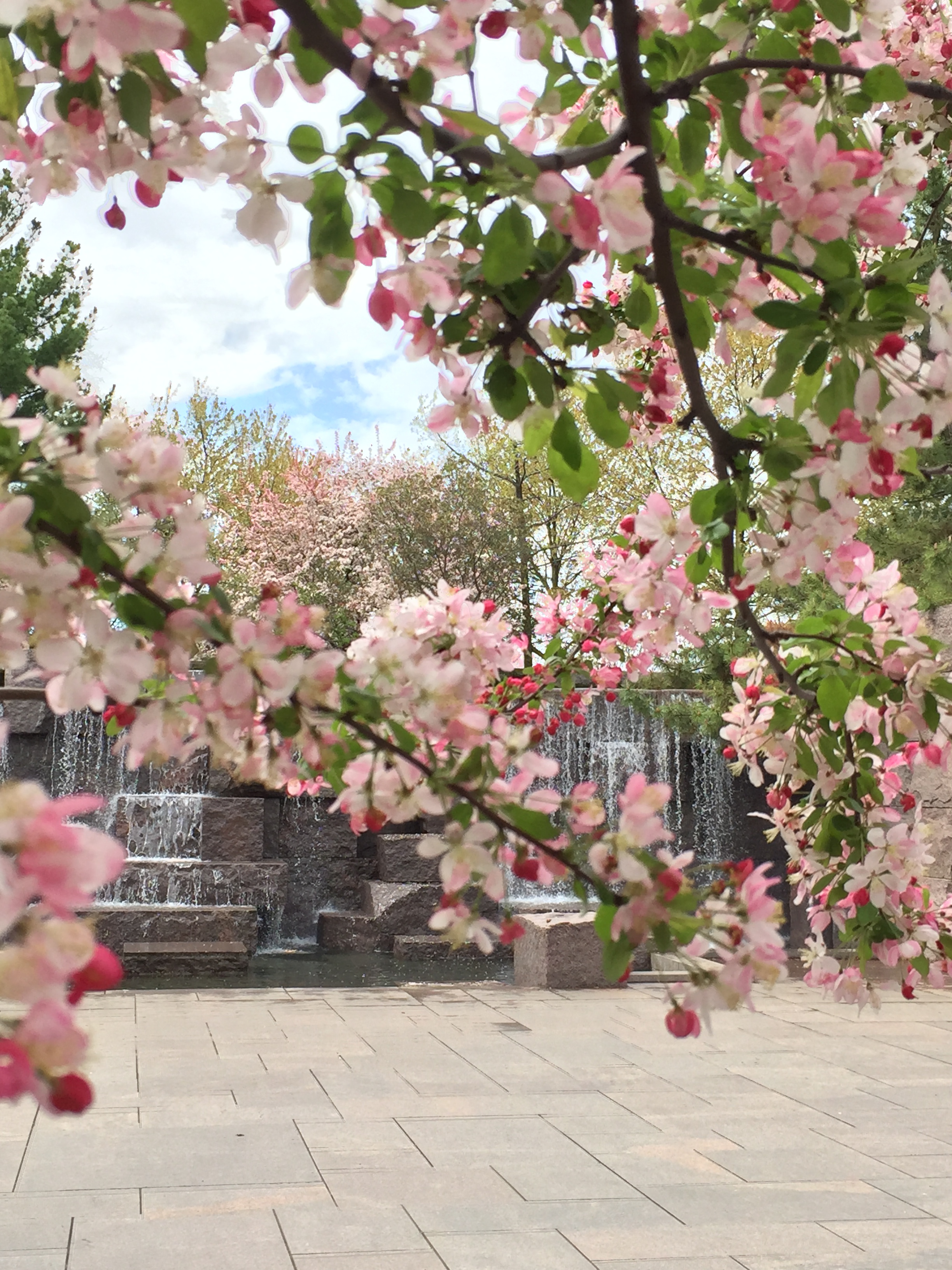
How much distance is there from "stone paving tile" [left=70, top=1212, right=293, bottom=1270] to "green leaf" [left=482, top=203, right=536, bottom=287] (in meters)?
3.10

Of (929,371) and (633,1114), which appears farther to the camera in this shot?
(633,1114)

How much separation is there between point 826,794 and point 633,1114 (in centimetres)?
334

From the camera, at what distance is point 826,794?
267 cm

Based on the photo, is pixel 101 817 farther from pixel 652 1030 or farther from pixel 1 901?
pixel 1 901

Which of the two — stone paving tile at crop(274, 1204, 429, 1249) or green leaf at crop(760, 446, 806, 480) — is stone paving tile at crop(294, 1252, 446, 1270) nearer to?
stone paving tile at crop(274, 1204, 429, 1249)

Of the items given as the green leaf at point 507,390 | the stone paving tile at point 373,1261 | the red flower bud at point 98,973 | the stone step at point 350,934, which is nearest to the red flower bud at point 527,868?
the red flower bud at point 98,973

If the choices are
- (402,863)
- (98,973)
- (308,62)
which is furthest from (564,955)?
(98,973)

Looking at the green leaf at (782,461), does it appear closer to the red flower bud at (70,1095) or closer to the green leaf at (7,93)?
the green leaf at (7,93)

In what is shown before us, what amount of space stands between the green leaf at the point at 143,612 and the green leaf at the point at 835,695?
1.54 metres

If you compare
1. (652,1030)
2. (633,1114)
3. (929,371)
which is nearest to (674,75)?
(929,371)

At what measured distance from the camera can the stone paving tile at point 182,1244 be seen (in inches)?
147

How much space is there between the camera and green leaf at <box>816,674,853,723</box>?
2.47 meters

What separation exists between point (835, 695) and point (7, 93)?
5.61ft

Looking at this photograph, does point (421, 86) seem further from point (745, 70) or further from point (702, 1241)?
point (702, 1241)
